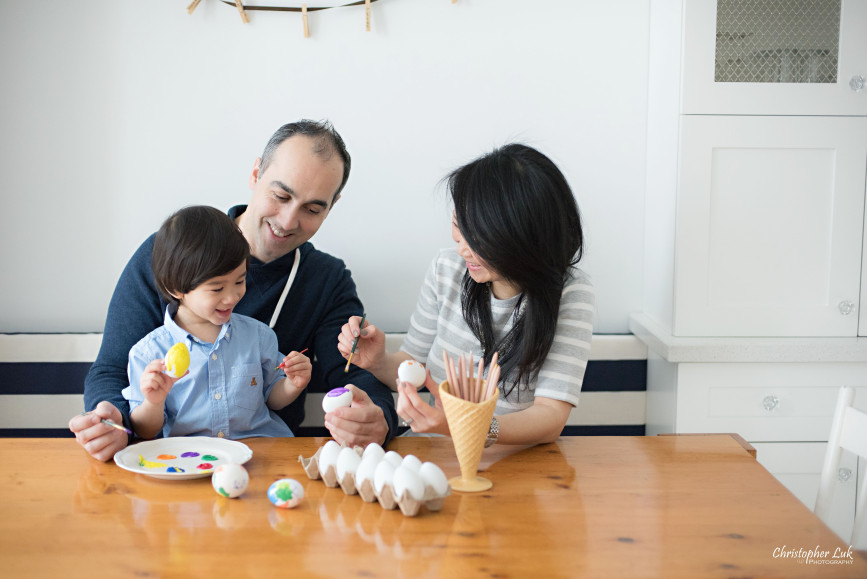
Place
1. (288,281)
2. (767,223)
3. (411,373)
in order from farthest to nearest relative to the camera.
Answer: (767,223) → (288,281) → (411,373)

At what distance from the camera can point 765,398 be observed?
2059mm

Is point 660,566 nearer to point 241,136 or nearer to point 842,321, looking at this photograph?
point 842,321

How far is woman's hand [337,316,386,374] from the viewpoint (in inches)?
62.1

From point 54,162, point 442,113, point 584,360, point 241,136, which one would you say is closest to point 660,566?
point 584,360

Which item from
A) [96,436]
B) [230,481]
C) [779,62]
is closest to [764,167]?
[779,62]

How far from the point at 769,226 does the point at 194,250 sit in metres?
1.57

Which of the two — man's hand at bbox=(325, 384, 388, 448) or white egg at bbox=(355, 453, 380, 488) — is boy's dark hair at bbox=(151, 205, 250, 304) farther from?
white egg at bbox=(355, 453, 380, 488)

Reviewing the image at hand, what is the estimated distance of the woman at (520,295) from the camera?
Answer: 4.90 feet

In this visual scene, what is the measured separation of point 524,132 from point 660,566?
1.56 m

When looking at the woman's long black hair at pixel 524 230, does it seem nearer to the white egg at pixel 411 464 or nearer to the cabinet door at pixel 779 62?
the white egg at pixel 411 464

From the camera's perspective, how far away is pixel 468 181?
154 cm

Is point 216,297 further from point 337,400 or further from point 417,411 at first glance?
point 417,411

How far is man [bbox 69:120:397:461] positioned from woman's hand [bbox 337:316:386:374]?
0.30 feet

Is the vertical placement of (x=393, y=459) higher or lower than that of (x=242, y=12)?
lower
